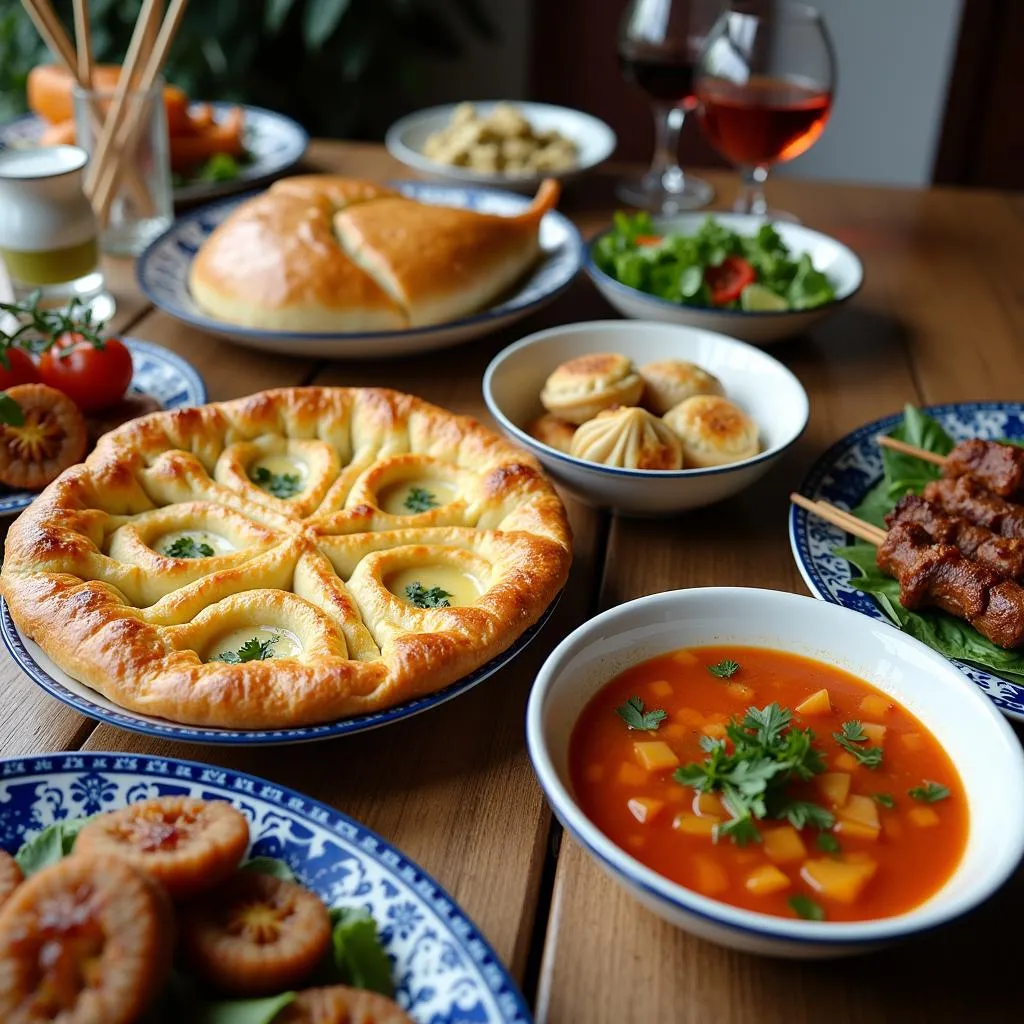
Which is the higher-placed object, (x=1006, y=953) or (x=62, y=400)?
(x=62, y=400)

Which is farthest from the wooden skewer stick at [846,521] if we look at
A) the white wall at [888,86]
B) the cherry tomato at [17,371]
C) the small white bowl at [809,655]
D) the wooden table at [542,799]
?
the white wall at [888,86]

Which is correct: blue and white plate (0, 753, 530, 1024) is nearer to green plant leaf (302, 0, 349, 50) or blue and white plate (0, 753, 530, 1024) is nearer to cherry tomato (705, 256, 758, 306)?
cherry tomato (705, 256, 758, 306)

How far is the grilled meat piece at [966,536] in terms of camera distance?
5.87ft

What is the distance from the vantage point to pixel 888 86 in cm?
683

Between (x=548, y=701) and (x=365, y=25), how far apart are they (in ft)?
17.7

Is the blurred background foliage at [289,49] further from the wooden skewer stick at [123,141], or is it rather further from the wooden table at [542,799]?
the wooden table at [542,799]

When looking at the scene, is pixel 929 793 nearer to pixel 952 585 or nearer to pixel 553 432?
pixel 952 585

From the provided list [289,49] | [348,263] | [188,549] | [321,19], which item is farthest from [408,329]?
A: [289,49]

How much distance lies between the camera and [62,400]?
2.02m

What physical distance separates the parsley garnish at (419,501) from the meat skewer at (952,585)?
782mm

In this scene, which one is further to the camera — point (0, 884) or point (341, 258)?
point (341, 258)

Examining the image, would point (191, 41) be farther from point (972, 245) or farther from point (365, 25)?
point (972, 245)

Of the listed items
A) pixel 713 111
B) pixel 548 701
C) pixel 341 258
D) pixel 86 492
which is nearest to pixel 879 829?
pixel 548 701

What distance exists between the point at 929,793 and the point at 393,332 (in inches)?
61.7
